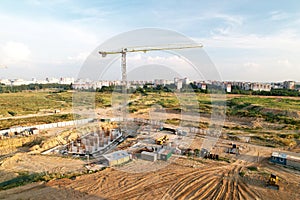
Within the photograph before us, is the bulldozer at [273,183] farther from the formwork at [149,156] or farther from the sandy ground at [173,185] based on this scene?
the formwork at [149,156]

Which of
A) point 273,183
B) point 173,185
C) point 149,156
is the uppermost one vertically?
point 149,156

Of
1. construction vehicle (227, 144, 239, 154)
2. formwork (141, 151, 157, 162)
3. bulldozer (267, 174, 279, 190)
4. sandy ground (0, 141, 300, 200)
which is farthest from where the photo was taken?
construction vehicle (227, 144, 239, 154)

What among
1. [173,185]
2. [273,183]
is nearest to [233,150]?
[273,183]

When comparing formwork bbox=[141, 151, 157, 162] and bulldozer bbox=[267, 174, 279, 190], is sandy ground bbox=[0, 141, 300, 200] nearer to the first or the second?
bulldozer bbox=[267, 174, 279, 190]

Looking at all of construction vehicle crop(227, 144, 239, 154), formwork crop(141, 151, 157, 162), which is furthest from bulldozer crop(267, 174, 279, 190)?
formwork crop(141, 151, 157, 162)

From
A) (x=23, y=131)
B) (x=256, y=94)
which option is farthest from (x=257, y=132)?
(x=256, y=94)

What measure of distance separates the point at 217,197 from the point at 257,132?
10838mm

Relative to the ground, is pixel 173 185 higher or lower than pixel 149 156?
lower

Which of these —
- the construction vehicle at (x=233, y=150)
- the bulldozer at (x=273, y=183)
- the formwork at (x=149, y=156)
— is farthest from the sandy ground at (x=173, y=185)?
the construction vehicle at (x=233, y=150)

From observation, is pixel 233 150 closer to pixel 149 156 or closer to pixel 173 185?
pixel 149 156

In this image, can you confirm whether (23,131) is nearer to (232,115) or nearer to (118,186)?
(118,186)

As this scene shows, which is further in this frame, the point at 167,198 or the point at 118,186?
the point at 118,186

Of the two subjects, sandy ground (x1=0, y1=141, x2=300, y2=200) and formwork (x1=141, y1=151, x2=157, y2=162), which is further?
formwork (x1=141, y1=151, x2=157, y2=162)

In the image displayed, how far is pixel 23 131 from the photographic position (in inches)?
567
